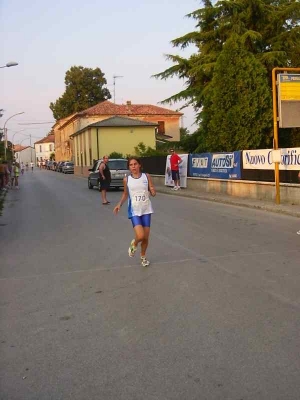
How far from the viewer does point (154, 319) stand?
525 centimetres

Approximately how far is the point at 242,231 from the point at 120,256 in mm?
3503

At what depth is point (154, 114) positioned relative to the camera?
71812 millimetres

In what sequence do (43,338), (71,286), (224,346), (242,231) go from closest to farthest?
(224,346)
(43,338)
(71,286)
(242,231)

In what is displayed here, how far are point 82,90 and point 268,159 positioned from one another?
73.0 m

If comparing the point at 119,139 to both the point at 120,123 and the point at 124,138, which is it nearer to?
the point at 124,138

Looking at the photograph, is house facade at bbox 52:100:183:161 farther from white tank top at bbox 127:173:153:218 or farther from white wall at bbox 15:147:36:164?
white wall at bbox 15:147:36:164

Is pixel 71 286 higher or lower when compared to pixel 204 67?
lower

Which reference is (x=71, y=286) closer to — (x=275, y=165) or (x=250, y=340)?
(x=250, y=340)

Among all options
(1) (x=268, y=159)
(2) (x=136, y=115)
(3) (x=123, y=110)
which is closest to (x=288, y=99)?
(1) (x=268, y=159)

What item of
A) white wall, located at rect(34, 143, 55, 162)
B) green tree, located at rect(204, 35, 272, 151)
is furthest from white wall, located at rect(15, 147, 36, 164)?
green tree, located at rect(204, 35, 272, 151)

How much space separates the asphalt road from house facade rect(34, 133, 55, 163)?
14756cm

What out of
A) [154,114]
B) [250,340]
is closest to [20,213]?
[250,340]

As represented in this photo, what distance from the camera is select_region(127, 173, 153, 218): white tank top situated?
7.80 m

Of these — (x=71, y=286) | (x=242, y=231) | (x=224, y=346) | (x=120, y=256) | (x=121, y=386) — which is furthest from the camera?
(x=242, y=231)
